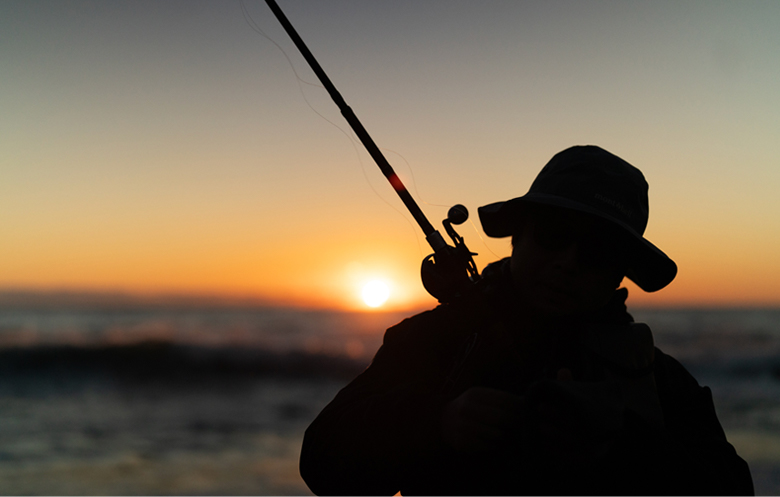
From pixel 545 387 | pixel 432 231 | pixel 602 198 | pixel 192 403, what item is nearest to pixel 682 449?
pixel 545 387

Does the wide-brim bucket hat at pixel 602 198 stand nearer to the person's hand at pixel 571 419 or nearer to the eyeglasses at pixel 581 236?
the eyeglasses at pixel 581 236

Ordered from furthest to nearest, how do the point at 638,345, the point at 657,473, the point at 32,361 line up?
the point at 32,361 → the point at 638,345 → the point at 657,473

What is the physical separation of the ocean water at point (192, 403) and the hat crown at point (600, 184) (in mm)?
7097

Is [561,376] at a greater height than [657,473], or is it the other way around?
[561,376]

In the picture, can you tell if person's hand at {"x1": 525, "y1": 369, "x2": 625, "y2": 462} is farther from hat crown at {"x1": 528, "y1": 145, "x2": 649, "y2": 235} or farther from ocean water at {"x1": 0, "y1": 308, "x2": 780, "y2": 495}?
ocean water at {"x1": 0, "y1": 308, "x2": 780, "y2": 495}

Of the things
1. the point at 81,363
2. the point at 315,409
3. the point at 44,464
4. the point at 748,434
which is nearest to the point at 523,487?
the point at 44,464

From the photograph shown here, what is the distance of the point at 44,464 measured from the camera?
8531 millimetres

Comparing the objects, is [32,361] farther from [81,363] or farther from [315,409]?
[315,409]

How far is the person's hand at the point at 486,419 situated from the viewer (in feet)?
4.54

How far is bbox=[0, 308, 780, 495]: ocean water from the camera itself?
8.20m

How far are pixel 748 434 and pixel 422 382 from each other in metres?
11.5

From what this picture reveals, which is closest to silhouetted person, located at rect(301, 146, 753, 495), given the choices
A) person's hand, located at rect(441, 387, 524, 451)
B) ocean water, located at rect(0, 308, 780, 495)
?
person's hand, located at rect(441, 387, 524, 451)

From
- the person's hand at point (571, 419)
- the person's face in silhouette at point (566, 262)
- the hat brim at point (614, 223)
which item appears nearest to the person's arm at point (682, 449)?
the person's hand at point (571, 419)

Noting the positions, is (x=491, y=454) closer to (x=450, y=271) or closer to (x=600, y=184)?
(x=450, y=271)
